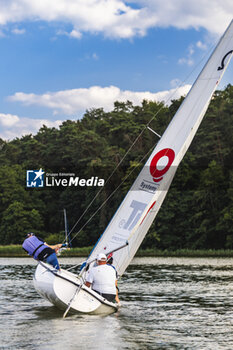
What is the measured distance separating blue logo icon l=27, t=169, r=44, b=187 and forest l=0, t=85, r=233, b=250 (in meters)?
0.84

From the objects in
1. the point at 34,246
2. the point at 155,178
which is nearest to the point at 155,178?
the point at 155,178

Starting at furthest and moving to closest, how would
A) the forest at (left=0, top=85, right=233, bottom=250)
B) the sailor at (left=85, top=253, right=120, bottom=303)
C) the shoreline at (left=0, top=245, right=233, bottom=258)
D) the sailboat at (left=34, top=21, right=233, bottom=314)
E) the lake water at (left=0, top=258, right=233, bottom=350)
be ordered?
the forest at (left=0, top=85, right=233, bottom=250) → the shoreline at (left=0, top=245, right=233, bottom=258) → the sailboat at (left=34, top=21, right=233, bottom=314) → the sailor at (left=85, top=253, right=120, bottom=303) → the lake water at (left=0, top=258, right=233, bottom=350)

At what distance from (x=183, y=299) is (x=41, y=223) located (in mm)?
Result: 60690

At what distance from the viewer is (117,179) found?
69500 mm

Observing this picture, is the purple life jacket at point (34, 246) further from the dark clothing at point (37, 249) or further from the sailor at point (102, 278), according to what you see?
the sailor at point (102, 278)

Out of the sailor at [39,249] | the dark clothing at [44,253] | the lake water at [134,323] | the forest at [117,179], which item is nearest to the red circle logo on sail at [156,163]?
the sailor at [39,249]

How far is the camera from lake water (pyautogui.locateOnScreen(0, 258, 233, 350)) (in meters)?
10.9

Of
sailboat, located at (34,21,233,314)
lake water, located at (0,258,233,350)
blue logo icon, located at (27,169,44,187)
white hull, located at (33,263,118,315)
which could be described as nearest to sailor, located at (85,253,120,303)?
white hull, located at (33,263,118,315)

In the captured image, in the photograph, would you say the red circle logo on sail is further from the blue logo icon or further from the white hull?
the blue logo icon

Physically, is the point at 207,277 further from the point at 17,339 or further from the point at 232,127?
the point at 232,127

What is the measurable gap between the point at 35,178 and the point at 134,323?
72954 millimetres

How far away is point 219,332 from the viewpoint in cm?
1211

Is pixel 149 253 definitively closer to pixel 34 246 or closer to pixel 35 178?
pixel 35 178

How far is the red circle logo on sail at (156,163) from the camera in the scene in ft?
50.2
